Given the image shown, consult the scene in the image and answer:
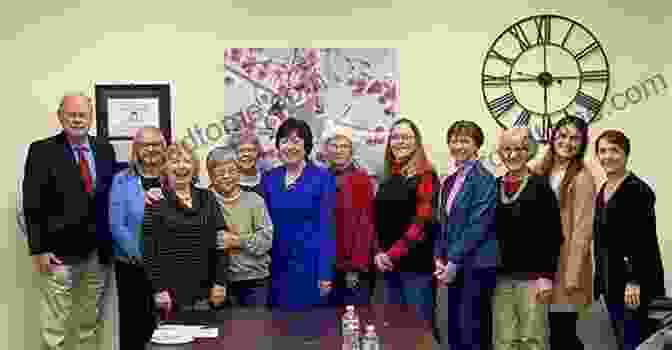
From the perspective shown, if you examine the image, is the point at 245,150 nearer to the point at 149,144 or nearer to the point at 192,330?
the point at 149,144

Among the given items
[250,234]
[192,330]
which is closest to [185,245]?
[250,234]

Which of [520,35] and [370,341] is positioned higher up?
[520,35]

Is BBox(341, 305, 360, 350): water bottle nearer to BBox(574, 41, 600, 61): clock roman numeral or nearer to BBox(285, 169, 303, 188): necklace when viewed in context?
BBox(285, 169, 303, 188): necklace

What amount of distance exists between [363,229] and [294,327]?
1.34 meters

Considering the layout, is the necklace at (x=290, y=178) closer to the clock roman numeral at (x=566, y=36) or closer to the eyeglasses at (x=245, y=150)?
the eyeglasses at (x=245, y=150)

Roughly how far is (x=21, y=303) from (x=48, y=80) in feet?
4.40

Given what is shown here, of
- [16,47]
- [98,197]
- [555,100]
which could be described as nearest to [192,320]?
[98,197]

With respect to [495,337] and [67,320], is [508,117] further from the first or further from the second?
[67,320]

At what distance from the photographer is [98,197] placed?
15.9 ft

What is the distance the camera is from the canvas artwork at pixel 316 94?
5.37 metres

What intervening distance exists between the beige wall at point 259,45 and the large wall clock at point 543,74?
7 centimetres

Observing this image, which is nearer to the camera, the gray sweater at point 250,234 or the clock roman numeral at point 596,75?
the gray sweater at point 250,234

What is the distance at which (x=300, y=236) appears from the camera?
4715 millimetres

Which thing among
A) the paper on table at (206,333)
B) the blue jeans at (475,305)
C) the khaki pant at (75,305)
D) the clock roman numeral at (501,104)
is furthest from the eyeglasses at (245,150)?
the clock roman numeral at (501,104)
